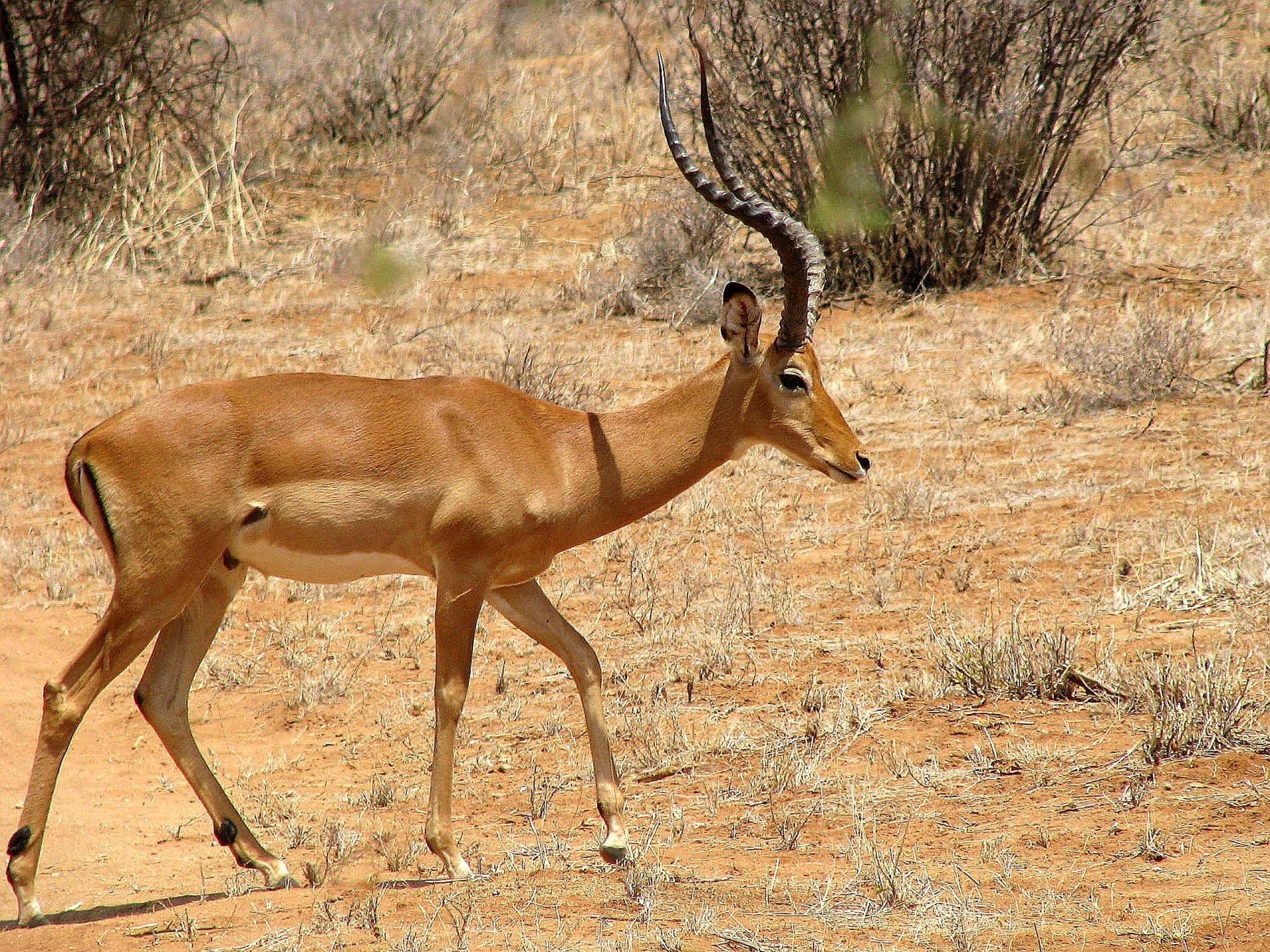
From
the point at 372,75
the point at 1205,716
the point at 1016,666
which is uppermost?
the point at 372,75

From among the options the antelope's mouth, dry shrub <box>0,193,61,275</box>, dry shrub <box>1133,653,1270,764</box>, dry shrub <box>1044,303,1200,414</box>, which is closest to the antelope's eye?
the antelope's mouth

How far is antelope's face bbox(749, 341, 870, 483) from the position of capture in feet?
18.8

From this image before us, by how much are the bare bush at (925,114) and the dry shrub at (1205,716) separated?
25.8 feet

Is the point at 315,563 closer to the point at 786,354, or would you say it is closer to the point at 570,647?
the point at 570,647

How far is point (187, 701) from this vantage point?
A: 561 cm

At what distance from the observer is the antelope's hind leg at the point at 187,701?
544 centimetres

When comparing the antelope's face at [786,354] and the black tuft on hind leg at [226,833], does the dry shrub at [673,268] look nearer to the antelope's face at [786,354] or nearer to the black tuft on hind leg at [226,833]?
the antelope's face at [786,354]

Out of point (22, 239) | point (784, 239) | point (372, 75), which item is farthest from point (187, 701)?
point (372, 75)

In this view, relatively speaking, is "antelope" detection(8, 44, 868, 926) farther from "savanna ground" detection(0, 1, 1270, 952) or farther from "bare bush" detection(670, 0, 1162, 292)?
"bare bush" detection(670, 0, 1162, 292)

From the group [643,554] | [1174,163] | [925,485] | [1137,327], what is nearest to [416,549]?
[643,554]

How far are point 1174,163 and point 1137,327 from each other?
6.17 meters

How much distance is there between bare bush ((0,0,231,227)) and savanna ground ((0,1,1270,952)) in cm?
205

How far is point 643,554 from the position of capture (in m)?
8.92

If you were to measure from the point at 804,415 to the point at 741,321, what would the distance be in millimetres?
437
